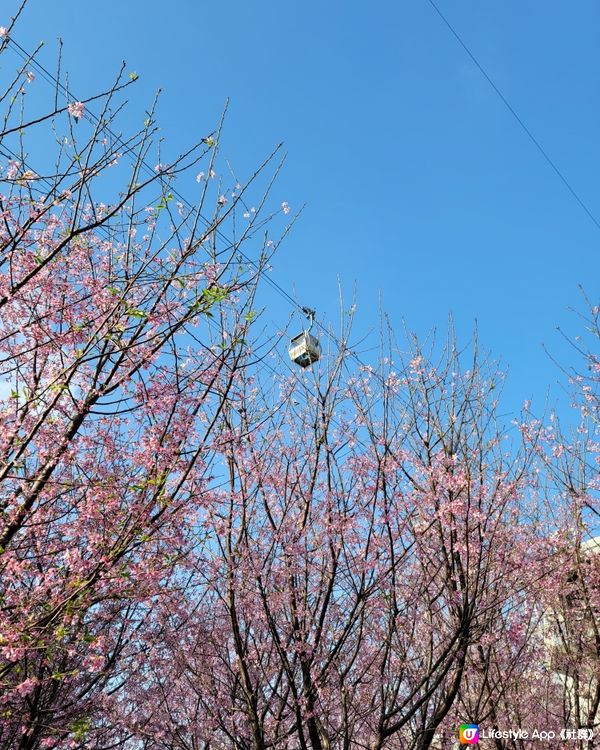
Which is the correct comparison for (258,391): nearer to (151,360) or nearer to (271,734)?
(151,360)

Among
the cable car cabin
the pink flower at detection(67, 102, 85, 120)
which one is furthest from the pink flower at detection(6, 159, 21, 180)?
the cable car cabin

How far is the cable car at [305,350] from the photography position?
6.29 metres

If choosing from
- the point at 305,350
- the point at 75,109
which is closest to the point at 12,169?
the point at 75,109

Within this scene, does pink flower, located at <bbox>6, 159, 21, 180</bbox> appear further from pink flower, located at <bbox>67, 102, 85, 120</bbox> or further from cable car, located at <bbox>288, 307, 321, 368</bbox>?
cable car, located at <bbox>288, 307, 321, 368</bbox>

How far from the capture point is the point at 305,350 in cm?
627

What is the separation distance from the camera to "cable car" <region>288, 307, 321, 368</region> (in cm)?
629

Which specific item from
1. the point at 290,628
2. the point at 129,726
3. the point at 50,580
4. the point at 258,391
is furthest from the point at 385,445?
the point at 129,726

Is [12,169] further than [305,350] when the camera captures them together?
No

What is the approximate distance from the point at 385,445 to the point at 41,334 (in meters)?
3.52

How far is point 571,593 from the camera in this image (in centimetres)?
854

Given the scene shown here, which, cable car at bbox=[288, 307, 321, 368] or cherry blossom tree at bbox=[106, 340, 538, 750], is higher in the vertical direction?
cable car at bbox=[288, 307, 321, 368]

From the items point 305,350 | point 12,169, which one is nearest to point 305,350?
point 305,350

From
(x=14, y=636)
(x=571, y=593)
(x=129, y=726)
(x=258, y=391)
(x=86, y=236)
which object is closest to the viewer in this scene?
Answer: (x=14, y=636)

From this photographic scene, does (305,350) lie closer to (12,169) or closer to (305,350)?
(305,350)
